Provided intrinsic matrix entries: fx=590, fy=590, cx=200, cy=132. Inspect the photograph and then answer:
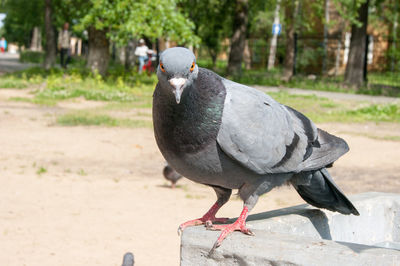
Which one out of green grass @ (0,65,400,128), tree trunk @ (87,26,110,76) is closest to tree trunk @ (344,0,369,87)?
green grass @ (0,65,400,128)

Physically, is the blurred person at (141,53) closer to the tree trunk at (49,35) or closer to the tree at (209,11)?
the tree at (209,11)

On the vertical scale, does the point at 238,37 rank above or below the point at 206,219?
above

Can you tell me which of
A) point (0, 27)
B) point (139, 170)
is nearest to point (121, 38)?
point (139, 170)

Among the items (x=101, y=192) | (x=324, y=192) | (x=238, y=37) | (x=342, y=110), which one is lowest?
(x=101, y=192)

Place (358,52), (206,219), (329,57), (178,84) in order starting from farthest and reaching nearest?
(329,57) < (358,52) < (206,219) < (178,84)

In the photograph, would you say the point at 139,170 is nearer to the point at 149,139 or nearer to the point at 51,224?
the point at 149,139

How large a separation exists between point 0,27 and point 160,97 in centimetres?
6702

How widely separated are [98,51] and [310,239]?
17410mm

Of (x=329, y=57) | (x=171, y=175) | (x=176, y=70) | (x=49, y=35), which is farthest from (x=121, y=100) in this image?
(x=329, y=57)

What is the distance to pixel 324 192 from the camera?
3.67 m

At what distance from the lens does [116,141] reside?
32.9 feet

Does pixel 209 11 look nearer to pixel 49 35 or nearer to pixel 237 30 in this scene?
pixel 237 30

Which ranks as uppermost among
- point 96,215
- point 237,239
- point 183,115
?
point 183,115

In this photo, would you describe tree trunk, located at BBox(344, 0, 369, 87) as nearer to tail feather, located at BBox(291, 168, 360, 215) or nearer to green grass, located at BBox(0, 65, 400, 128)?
green grass, located at BBox(0, 65, 400, 128)
